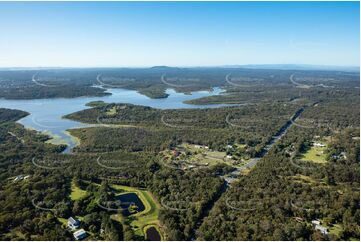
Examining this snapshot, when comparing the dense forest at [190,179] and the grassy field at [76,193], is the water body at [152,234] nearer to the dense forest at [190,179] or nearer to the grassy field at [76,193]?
the dense forest at [190,179]

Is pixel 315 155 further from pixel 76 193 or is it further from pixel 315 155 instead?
pixel 76 193

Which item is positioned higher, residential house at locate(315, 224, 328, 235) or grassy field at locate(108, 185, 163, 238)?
residential house at locate(315, 224, 328, 235)

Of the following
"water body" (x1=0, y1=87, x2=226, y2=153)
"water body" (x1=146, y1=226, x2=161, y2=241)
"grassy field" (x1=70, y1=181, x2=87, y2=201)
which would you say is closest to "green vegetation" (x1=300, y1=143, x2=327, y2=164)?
"water body" (x1=146, y1=226, x2=161, y2=241)

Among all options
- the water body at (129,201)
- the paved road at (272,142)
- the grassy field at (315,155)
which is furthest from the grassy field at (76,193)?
the grassy field at (315,155)

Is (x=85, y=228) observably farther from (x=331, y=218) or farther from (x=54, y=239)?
(x=331, y=218)

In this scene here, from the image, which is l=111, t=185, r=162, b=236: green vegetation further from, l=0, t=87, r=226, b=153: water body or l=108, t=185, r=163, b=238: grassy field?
l=0, t=87, r=226, b=153: water body

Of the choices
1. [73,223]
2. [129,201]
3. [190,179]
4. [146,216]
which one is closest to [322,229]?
[190,179]
